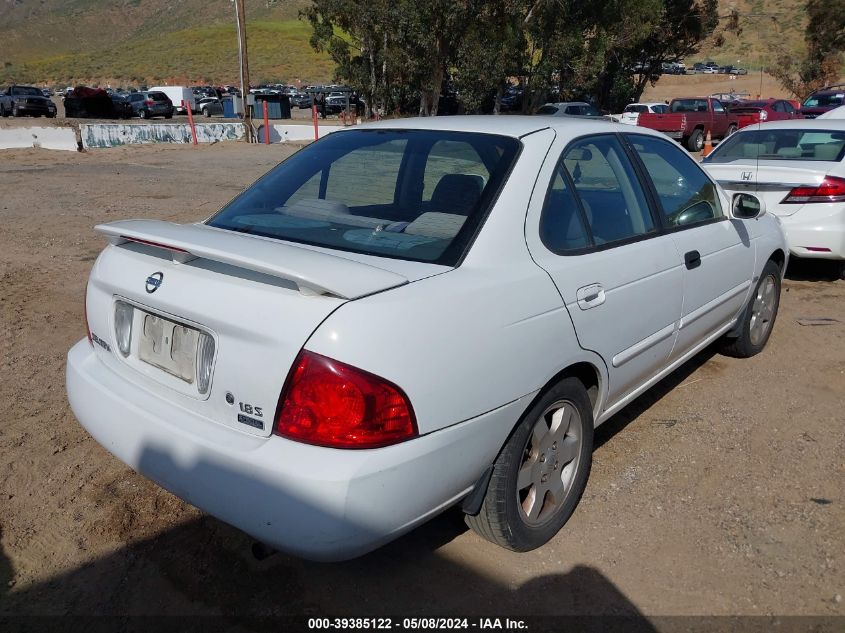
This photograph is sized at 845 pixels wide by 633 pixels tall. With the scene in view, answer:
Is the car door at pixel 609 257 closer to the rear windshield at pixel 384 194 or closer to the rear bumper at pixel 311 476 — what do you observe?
the rear windshield at pixel 384 194

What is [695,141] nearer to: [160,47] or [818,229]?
[818,229]

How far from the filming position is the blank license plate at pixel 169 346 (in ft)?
7.94

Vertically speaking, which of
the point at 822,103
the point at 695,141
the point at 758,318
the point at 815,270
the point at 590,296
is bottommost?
the point at 695,141

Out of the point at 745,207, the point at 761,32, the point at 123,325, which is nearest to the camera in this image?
the point at 123,325

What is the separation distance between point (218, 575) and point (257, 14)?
157981mm

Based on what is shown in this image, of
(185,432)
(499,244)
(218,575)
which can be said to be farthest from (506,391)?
(218,575)

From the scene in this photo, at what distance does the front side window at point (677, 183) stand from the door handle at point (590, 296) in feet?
3.01

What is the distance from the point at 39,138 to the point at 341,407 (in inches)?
807

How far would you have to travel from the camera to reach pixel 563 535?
9.92 feet

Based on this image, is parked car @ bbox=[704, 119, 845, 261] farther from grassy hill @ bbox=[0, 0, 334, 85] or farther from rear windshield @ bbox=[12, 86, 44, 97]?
grassy hill @ bbox=[0, 0, 334, 85]

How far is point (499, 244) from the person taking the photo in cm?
260

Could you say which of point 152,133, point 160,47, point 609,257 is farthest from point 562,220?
point 160,47

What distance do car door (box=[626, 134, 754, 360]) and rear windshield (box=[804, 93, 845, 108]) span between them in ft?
80.7

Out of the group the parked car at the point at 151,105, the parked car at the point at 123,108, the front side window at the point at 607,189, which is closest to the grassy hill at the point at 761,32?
the parked car at the point at 151,105
